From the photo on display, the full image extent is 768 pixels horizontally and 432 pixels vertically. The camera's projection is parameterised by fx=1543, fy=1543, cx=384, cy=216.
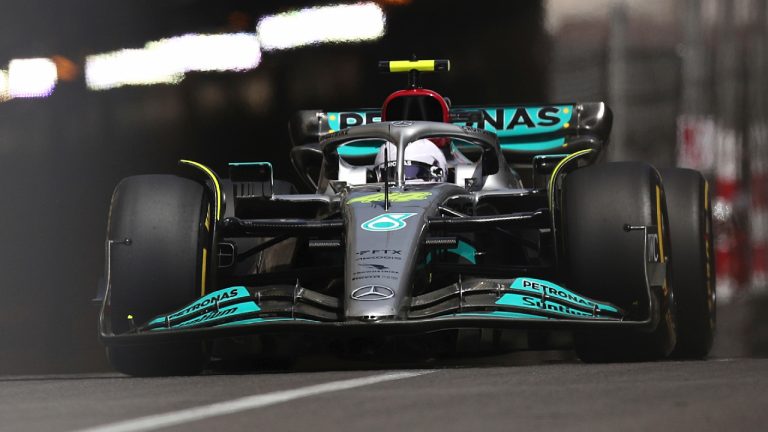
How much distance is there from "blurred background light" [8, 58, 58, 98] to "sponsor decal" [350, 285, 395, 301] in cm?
608

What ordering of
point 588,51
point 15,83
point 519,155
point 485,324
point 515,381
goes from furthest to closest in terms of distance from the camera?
point 588,51
point 15,83
point 519,155
point 485,324
point 515,381

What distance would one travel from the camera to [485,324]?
6223 millimetres

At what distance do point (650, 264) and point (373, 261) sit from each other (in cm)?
123

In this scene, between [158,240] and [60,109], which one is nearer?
[158,240]

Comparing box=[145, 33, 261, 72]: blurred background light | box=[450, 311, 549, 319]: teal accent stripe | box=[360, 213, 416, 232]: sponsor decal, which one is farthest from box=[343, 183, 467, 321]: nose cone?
box=[145, 33, 261, 72]: blurred background light

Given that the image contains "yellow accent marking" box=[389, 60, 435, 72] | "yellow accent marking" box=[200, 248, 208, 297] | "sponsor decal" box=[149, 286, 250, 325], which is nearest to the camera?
"sponsor decal" box=[149, 286, 250, 325]

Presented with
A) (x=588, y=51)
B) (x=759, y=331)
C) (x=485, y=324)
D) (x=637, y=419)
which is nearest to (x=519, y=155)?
(x=759, y=331)

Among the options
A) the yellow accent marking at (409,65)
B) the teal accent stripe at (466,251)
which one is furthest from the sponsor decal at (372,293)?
the yellow accent marking at (409,65)

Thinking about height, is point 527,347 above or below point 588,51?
below

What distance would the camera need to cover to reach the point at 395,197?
7.45 meters

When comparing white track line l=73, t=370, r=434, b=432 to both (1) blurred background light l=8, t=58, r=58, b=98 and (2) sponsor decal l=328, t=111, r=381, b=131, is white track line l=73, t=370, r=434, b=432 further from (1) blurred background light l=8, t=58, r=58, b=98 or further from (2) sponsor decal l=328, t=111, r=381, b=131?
(1) blurred background light l=8, t=58, r=58, b=98

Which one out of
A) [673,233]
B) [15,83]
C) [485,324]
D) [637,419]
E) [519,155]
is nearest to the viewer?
[637,419]

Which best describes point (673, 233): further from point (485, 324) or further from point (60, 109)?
point (60, 109)

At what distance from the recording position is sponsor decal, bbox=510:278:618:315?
655cm
